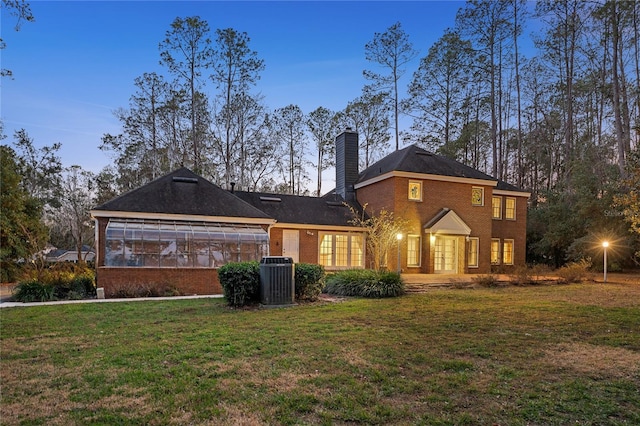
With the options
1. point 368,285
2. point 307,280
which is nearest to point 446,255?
point 368,285

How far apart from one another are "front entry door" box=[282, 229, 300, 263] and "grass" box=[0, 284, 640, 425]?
34.1 ft

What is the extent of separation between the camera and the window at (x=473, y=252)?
71.0ft

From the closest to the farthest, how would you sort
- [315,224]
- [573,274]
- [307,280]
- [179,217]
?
[307,280]
[179,217]
[573,274]
[315,224]

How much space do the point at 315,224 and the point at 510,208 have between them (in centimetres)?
1272

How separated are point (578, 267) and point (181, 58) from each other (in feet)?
87.5

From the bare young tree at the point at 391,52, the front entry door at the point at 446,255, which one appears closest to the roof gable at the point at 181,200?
Result: the front entry door at the point at 446,255

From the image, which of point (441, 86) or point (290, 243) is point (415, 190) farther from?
point (441, 86)

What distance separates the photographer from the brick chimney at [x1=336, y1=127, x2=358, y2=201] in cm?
2342

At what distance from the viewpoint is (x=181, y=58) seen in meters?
26.5

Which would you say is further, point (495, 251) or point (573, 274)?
point (495, 251)

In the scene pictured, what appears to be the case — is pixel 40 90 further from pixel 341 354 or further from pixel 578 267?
pixel 578 267

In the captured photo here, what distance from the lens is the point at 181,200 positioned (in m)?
16.9

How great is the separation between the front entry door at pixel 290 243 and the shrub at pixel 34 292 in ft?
33.4

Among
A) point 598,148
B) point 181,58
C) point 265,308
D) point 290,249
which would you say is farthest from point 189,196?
point 598,148
